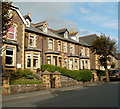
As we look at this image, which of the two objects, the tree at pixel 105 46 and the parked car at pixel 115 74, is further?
the parked car at pixel 115 74

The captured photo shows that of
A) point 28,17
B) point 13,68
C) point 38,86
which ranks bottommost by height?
point 38,86

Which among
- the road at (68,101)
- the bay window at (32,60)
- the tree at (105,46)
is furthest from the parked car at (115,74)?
the road at (68,101)

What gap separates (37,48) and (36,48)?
0.35 metres

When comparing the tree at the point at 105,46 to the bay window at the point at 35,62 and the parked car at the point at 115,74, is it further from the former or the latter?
the bay window at the point at 35,62

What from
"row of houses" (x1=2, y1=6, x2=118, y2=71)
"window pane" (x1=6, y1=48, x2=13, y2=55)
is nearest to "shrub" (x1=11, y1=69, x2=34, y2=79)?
"row of houses" (x1=2, y1=6, x2=118, y2=71)

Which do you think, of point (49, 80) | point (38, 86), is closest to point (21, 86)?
point (38, 86)

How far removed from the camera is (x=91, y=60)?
37.4 m

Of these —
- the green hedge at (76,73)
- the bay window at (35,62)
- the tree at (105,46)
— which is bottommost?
the green hedge at (76,73)

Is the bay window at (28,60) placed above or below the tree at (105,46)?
below

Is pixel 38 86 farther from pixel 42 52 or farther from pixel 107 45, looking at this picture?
pixel 107 45

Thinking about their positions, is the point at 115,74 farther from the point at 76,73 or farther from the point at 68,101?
the point at 68,101

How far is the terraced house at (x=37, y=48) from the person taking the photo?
64.7ft

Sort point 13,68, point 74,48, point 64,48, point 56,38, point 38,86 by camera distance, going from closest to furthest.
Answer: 1. point 38,86
2. point 13,68
3. point 56,38
4. point 64,48
5. point 74,48

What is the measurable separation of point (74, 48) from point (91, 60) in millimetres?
7415
